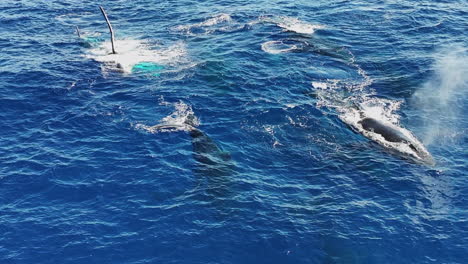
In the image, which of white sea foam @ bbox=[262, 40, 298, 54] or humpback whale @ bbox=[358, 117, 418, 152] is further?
white sea foam @ bbox=[262, 40, 298, 54]

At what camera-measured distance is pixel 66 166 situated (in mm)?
49781

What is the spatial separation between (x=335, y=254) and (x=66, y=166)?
2749cm

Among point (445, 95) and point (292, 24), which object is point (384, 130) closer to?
point (445, 95)

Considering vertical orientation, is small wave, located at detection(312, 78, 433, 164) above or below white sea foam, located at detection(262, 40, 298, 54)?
below

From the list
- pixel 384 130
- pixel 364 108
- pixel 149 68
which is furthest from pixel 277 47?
pixel 384 130

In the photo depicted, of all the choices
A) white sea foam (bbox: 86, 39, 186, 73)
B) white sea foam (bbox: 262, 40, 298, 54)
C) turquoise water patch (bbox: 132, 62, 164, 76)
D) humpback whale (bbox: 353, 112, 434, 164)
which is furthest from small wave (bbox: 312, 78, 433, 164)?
white sea foam (bbox: 86, 39, 186, 73)

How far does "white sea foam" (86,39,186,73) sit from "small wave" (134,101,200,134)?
46.2 feet

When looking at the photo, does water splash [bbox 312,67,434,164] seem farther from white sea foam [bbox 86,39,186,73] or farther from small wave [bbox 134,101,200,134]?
white sea foam [bbox 86,39,186,73]

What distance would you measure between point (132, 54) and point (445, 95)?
143 feet

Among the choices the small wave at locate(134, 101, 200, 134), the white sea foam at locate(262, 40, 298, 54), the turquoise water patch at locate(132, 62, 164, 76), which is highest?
the white sea foam at locate(262, 40, 298, 54)

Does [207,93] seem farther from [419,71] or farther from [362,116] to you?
[419,71]

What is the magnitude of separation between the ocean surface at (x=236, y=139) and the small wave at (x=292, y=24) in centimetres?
50

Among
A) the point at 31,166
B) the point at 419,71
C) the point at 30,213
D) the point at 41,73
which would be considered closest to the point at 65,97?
the point at 41,73

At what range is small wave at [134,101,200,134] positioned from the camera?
55.5m
